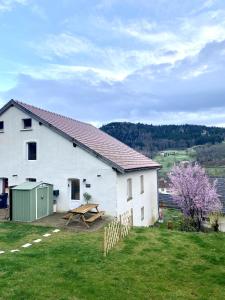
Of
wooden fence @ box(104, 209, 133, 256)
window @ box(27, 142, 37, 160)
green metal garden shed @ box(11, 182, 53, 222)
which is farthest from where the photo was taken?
window @ box(27, 142, 37, 160)

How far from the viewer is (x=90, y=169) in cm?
1870

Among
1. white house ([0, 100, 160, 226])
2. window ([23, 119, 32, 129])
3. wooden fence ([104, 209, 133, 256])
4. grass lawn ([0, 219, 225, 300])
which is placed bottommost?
grass lawn ([0, 219, 225, 300])

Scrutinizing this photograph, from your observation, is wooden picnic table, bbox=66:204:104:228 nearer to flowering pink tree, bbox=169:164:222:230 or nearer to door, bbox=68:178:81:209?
door, bbox=68:178:81:209

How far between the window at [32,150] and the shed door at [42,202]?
3587 millimetres

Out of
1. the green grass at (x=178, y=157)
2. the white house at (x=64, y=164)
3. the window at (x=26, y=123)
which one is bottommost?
the white house at (x=64, y=164)

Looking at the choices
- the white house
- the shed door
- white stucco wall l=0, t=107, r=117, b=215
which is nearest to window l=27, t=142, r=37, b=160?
the white house

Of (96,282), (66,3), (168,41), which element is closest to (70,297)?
(96,282)

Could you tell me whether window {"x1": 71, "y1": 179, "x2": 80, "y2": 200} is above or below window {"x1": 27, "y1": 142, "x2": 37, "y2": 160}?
below

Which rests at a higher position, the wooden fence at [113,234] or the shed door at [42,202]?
the shed door at [42,202]

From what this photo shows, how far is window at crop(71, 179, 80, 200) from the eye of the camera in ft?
64.0

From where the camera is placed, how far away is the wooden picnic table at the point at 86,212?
607 inches

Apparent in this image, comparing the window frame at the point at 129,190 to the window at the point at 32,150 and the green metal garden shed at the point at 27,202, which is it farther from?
the window at the point at 32,150

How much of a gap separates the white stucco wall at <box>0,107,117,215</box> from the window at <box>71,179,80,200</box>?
1.05 ft

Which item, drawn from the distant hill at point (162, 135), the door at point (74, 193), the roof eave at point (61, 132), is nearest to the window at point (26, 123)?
the roof eave at point (61, 132)
